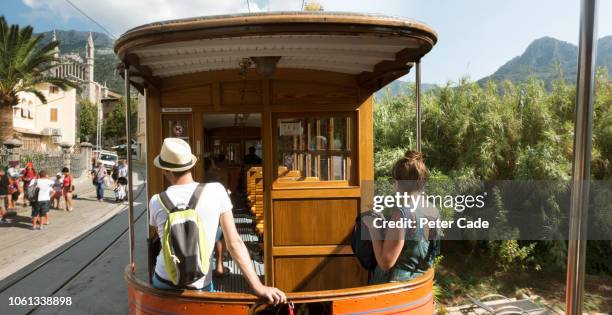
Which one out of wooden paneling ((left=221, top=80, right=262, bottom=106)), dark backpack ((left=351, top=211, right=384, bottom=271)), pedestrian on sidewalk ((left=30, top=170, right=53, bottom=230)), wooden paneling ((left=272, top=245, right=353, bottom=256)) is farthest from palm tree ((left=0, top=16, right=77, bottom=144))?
dark backpack ((left=351, top=211, right=384, bottom=271))

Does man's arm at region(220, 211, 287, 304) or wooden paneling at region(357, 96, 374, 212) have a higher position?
wooden paneling at region(357, 96, 374, 212)

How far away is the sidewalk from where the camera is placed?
30.2 feet

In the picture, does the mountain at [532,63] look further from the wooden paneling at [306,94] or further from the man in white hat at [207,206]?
the man in white hat at [207,206]

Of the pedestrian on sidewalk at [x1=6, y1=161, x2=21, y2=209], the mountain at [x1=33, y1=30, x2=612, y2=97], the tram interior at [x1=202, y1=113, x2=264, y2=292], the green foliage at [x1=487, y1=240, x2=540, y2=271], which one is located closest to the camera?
the tram interior at [x1=202, y1=113, x2=264, y2=292]

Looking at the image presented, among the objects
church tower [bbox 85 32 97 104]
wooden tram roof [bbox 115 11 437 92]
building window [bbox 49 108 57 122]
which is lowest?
wooden tram roof [bbox 115 11 437 92]

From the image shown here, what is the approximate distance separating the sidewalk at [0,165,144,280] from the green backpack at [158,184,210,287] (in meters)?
6.96

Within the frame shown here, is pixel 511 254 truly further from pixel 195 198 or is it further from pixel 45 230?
pixel 45 230

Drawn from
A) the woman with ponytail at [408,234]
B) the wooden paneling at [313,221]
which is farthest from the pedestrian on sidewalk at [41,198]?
the woman with ponytail at [408,234]

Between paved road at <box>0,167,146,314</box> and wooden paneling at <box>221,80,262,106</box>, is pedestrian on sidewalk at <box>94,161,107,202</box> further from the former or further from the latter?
wooden paneling at <box>221,80,262,106</box>

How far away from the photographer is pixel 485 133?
9.93 meters

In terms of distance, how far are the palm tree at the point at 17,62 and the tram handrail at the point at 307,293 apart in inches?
830

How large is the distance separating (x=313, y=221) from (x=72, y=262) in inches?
241

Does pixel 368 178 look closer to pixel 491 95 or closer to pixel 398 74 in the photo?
pixel 398 74

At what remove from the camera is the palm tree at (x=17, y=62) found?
66.4 feet
